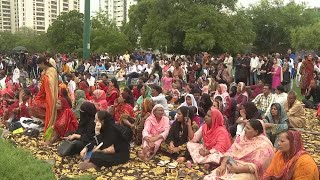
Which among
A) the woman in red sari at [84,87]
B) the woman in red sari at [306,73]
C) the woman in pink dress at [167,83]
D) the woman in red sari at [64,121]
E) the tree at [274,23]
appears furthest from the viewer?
the tree at [274,23]

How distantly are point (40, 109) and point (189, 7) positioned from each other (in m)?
20.7

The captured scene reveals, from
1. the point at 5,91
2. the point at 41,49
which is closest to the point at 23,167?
the point at 5,91

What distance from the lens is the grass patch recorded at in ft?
16.8

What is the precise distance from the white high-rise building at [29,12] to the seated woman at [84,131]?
99.8m

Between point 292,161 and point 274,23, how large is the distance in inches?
1304

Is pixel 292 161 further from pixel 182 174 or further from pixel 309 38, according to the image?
pixel 309 38

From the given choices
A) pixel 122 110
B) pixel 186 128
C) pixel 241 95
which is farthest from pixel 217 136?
pixel 241 95

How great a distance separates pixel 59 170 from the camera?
5.51m

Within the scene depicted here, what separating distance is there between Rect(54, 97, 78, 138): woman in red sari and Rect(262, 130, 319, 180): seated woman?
3991mm

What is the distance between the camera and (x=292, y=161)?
3.71 m

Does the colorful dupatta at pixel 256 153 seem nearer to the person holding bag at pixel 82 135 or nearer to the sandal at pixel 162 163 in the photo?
the sandal at pixel 162 163

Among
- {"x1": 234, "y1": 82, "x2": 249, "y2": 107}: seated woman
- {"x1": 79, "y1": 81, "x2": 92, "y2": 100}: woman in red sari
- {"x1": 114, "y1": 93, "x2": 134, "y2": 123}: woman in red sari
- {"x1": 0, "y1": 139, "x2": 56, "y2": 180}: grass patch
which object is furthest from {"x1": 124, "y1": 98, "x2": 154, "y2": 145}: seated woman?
{"x1": 79, "y1": 81, "x2": 92, "y2": 100}: woman in red sari

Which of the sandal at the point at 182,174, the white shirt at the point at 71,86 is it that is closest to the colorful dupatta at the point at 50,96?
the sandal at the point at 182,174

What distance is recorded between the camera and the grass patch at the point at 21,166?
513 centimetres
